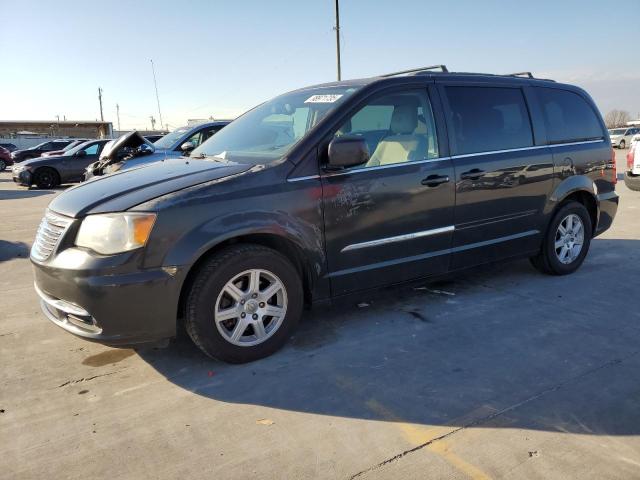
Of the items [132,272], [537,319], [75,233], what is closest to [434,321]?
[537,319]

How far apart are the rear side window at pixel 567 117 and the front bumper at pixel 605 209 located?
65 cm

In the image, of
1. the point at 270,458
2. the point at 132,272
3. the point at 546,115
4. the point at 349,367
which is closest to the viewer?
the point at 270,458

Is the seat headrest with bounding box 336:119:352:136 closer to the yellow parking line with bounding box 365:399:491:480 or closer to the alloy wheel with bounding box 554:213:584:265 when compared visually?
the yellow parking line with bounding box 365:399:491:480

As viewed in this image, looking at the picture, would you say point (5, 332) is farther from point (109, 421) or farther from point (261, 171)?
point (261, 171)

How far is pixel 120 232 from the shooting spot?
295 centimetres

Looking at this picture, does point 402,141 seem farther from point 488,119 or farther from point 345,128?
point 488,119

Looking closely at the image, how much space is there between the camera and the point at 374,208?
3707 millimetres

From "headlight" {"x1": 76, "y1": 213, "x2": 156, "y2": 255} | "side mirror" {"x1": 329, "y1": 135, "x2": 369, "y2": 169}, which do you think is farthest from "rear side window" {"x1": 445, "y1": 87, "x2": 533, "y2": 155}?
"headlight" {"x1": 76, "y1": 213, "x2": 156, "y2": 255}

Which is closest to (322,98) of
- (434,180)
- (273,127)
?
(273,127)

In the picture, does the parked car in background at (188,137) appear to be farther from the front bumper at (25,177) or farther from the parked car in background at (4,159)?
the parked car in background at (4,159)

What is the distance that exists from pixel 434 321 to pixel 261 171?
186 cm

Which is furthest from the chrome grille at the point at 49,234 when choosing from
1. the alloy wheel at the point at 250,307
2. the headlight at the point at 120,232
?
the alloy wheel at the point at 250,307

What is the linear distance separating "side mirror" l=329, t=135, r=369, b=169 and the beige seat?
0.36 metres

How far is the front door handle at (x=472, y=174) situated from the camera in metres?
4.16
